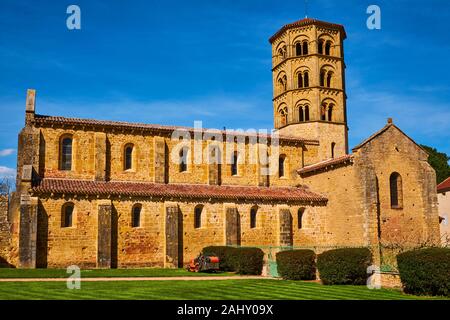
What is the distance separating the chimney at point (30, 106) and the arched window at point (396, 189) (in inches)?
927

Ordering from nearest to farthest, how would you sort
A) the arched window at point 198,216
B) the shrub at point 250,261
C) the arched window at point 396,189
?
the shrub at point 250,261 → the arched window at point 198,216 → the arched window at point 396,189

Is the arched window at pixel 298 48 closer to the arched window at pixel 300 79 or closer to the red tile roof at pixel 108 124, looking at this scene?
the arched window at pixel 300 79

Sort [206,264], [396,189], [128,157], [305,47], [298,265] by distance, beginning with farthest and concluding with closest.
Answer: [305,47], [396,189], [128,157], [206,264], [298,265]

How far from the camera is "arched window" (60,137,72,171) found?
101 ft

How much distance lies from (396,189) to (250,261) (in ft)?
44.7

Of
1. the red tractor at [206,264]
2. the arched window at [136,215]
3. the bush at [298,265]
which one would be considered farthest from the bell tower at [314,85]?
the bush at [298,265]

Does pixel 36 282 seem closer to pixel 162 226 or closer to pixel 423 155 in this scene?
pixel 162 226

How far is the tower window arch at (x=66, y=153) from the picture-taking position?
30625 millimetres

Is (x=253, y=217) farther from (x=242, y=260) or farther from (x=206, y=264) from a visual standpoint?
(x=206, y=264)

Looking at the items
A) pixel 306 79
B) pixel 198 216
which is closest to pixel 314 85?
pixel 306 79

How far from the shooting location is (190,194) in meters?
30.5

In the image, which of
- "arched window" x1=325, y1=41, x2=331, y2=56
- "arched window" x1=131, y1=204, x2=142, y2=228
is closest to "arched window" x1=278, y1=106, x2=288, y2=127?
"arched window" x1=325, y1=41, x2=331, y2=56

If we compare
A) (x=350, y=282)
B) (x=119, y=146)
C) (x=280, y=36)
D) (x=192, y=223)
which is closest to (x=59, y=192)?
(x=119, y=146)
